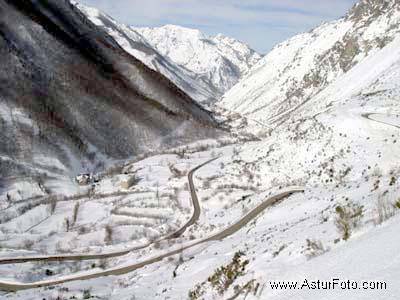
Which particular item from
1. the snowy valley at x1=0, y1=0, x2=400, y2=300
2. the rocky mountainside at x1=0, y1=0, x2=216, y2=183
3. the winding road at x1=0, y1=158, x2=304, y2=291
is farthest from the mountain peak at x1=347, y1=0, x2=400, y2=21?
the winding road at x1=0, y1=158, x2=304, y2=291

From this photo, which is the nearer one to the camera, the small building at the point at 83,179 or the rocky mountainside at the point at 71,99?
the small building at the point at 83,179

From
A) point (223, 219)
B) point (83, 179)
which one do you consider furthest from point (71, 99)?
point (223, 219)

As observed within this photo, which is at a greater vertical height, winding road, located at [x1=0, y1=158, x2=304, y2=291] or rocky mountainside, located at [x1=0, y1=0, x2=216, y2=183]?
rocky mountainside, located at [x1=0, y1=0, x2=216, y2=183]

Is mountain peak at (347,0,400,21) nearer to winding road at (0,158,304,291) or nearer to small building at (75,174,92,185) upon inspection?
small building at (75,174,92,185)

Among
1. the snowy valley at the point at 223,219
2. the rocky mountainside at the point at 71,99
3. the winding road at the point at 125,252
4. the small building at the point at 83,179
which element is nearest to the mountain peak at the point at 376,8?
the rocky mountainside at the point at 71,99

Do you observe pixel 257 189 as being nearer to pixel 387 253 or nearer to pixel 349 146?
pixel 349 146

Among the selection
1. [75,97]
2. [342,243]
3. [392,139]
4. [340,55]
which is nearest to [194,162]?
[75,97]

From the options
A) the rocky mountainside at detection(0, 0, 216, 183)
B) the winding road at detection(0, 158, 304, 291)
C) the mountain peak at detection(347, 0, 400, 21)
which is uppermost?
the mountain peak at detection(347, 0, 400, 21)

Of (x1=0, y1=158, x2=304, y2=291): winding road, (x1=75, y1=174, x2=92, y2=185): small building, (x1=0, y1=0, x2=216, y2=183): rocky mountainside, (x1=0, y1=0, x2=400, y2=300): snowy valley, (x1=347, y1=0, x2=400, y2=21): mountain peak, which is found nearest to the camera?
(x1=0, y1=0, x2=400, y2=300): snowy valley

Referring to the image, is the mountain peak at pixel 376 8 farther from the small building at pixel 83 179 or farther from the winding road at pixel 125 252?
the winding road at pixel 125 252
